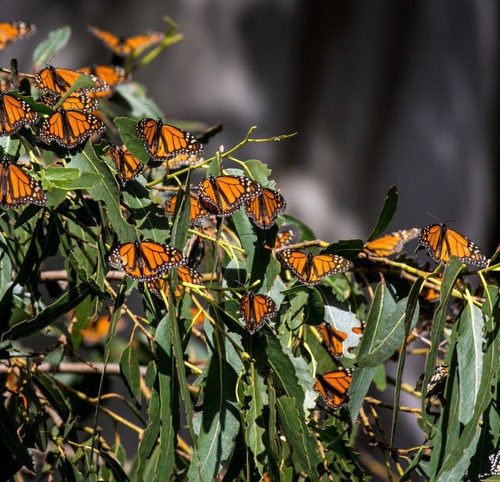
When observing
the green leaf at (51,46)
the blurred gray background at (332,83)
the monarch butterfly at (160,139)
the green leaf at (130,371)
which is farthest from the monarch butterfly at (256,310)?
the blurred gray background at (332,83)

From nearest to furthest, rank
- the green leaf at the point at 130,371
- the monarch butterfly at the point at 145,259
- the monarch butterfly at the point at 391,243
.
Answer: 1. the monarch butterfly at the point at 145,259
2. the green leaf at the point at 130,371
3. the monarch butterfly at the point at 391,243

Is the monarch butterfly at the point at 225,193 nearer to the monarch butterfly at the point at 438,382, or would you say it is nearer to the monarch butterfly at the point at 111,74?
the monarch butterfly at the point at 438,382

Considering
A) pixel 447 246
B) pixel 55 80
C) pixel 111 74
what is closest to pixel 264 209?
pixel 447 246

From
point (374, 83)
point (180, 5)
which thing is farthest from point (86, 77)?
point (374, 83)

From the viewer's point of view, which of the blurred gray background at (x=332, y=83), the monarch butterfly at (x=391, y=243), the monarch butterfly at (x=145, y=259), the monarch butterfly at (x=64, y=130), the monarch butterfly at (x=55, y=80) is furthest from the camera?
the blurred gray background at (x=332, y=83)

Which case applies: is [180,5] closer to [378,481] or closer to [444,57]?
[444,57]

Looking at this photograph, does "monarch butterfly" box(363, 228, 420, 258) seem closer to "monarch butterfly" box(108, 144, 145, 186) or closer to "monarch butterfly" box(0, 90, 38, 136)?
"monarch butterfly" box(108, 144, 145, 186)

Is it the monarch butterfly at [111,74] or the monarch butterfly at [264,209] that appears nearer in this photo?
the monarch butterfly at [264,209]
